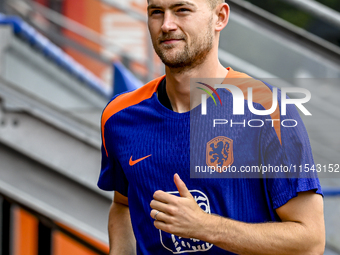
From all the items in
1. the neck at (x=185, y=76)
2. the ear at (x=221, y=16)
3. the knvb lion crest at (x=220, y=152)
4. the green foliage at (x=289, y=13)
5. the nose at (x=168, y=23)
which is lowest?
the knvb lion crest at (x=220, y=152)

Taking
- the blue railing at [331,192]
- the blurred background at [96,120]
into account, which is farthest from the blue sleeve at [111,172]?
the blue railing at [331,192]

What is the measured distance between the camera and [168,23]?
1.42 metres

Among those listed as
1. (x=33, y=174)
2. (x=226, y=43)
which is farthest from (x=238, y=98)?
(x=226, y=43)

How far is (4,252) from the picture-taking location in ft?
11.0

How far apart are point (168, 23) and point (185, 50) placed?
0.10 m

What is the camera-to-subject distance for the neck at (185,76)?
1509 millimetres

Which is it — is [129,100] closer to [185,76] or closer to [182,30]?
[185,76]

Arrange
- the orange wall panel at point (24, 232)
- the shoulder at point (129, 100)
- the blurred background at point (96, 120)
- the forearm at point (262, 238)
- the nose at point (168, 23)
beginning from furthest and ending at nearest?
the orange wall panel at point (24, 232) < the blurred background at point (96, 120) < the shoulder at point (129, 100) < the nose at point (168, 23) < the forearm at point (262, 238)

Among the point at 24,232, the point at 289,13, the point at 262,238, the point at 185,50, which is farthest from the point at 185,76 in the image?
the point at 24,232

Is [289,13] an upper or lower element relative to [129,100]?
upper

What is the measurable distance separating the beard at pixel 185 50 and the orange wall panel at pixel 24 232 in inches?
119

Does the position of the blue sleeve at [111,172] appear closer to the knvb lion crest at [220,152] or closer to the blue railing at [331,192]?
the knvb lion crest at [220,152]

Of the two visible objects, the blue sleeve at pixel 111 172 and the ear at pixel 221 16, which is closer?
the ear at pixel 221 16

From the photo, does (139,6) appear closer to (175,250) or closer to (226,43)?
(226,43)
